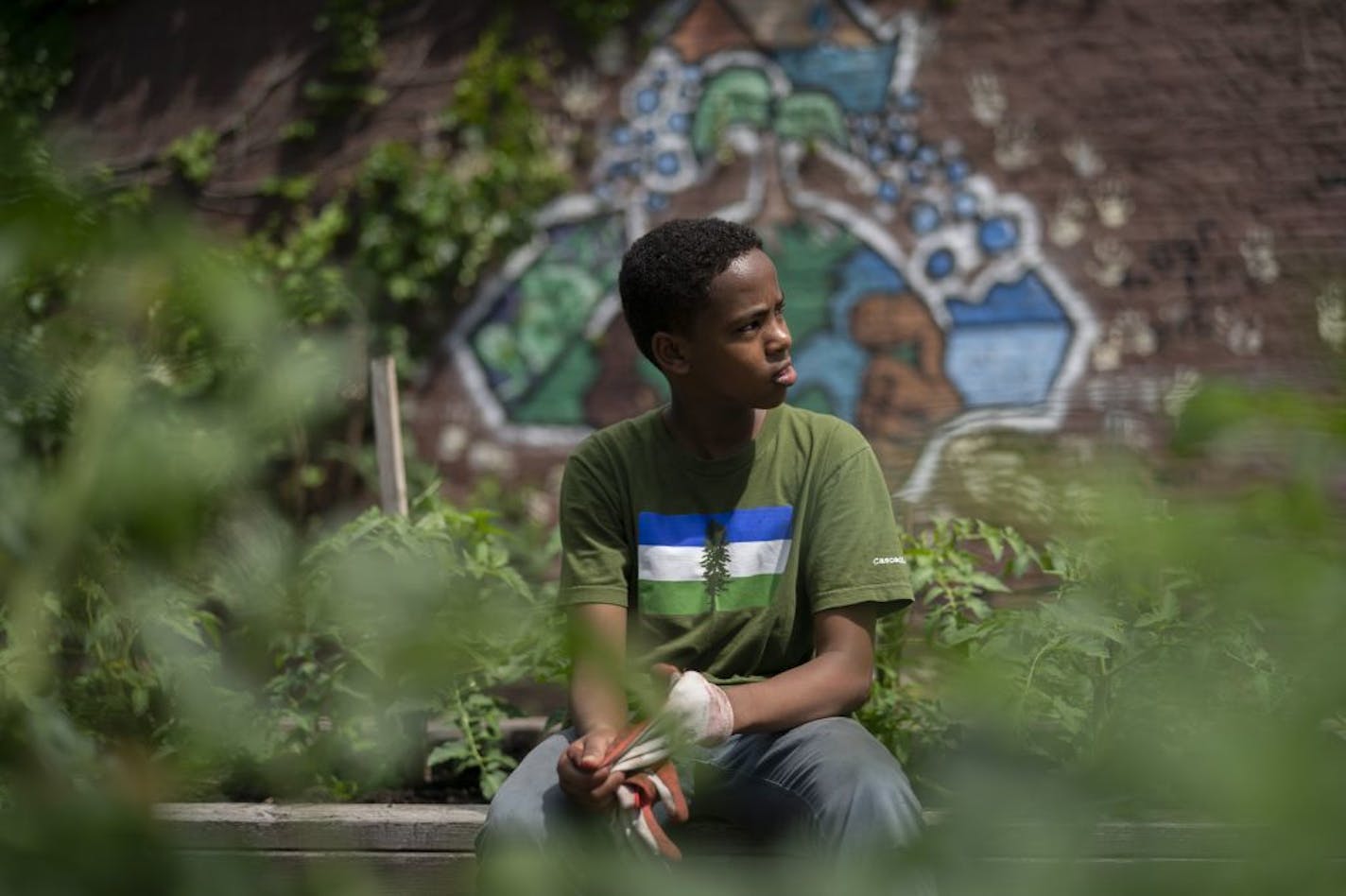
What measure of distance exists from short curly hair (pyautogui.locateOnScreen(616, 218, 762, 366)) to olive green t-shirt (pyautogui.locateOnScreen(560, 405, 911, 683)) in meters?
0.23

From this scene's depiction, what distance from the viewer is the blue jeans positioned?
76.5 inches

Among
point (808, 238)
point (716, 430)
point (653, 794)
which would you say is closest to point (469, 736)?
point (716, 430)

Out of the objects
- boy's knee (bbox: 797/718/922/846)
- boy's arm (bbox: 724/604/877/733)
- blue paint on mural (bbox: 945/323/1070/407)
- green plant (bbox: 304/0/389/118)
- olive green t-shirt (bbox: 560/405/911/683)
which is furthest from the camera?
green plant (bbox: 304/0/389/118)

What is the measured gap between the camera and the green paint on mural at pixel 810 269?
18.0 ft

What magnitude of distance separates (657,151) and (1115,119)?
1750mm

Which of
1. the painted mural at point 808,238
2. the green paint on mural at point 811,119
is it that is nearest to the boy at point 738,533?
the painted mural at point 808,238

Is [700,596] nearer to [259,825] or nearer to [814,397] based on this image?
[259,825]

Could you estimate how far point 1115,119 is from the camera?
5332mm

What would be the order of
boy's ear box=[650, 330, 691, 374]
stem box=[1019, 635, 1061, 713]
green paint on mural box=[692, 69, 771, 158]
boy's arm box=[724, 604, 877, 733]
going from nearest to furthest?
stem box=[1019, 635, 1061, 713]
boy's arm box=[724, 604, 877, 733]
boy's ear box=[650, 330, 691, 374]
green paint on mural box=[692, 69, 771, 158]

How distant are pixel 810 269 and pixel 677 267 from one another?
319cm

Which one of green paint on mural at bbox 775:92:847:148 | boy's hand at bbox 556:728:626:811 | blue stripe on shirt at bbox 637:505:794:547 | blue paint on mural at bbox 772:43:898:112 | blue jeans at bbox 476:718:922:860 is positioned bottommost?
blue jeans at bbox 476:718:922:860

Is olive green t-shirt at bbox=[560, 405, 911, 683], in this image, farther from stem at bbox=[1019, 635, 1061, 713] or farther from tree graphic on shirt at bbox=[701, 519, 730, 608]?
stem at bbox=[1019, 635, 1061, 713]

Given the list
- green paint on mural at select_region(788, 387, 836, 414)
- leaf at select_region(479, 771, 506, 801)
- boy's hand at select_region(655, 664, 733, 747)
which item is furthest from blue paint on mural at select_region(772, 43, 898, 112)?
boy's hand at select_region(655, 664, 733, 747)

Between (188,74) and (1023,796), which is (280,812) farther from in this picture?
(188,74)
